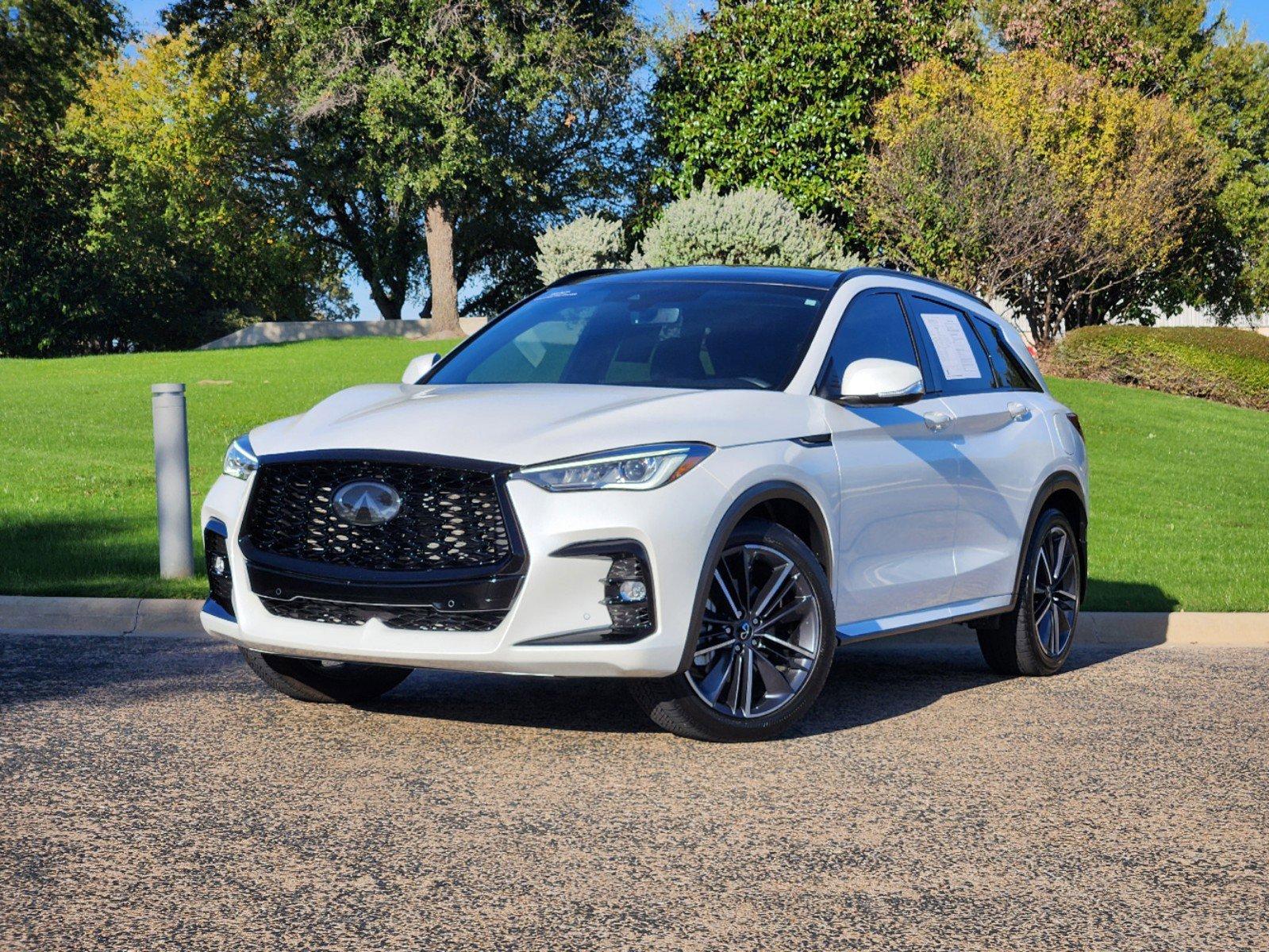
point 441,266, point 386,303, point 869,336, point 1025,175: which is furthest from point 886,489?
point 386,303

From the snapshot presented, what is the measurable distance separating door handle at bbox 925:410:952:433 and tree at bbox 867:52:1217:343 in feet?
83.8

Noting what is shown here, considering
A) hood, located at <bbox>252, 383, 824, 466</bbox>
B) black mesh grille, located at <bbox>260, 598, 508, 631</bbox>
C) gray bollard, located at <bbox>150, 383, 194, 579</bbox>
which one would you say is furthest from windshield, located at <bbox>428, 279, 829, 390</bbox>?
gray bollard, located at <bbox>150, 383, 194, 579</bbox>

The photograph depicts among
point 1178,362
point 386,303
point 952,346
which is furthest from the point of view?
point 386,303

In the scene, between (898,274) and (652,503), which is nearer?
(652,503)

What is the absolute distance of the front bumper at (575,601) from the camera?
217 inches

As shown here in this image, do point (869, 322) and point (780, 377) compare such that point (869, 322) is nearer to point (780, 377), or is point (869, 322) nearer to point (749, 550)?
point (780, 377)

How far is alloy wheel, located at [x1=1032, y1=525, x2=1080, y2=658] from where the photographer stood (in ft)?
26.7

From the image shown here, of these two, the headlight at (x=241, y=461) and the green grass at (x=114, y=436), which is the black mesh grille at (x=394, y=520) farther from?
the green grass at (x=114, y=436)

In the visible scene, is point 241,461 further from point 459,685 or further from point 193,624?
point 193,624

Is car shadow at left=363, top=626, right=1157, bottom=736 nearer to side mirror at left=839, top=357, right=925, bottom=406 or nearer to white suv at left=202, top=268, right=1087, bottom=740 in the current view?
white suv at left=202, top=268, right=1087, bottom=740

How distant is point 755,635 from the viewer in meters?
6.12

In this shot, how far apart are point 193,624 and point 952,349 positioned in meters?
4.30

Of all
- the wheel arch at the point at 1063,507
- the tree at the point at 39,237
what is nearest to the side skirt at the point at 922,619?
the wheel arch at the point at 1063,507

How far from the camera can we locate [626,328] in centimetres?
716
